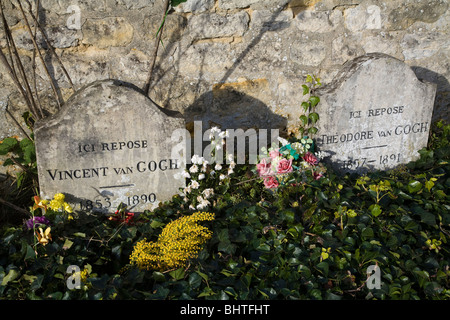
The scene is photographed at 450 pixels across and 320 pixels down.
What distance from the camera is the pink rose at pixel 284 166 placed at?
291cm

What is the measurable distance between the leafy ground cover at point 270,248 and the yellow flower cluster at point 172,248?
0.13ft

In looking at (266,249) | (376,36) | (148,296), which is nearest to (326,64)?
(376,36)

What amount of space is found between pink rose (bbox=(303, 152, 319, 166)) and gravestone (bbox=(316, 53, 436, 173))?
0.16 m

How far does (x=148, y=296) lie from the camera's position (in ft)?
6.13

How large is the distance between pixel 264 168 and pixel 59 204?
152 centimetres

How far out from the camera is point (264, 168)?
3008mm

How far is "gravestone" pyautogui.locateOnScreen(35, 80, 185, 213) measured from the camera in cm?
254

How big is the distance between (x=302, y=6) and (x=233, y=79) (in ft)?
2.81

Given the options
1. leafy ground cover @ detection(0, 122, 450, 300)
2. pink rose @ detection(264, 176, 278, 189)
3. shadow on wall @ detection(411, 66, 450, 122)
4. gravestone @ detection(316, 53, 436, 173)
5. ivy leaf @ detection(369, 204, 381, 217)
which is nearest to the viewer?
leafy ground cover @ detection(0, 122, 450, 300)

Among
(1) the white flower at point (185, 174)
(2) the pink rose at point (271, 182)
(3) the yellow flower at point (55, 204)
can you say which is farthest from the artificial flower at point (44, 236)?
(2) the pink rose at point (271, 182)

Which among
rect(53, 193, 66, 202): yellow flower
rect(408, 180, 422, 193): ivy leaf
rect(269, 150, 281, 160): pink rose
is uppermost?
rect(269, 150, 281, 160): pink rose

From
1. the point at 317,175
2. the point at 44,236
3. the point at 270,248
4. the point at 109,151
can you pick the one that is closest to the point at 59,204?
the point at 44,236

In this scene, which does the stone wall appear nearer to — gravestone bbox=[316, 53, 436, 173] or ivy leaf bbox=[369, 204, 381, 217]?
gravestone bbox=[316, 53, 436, 173]

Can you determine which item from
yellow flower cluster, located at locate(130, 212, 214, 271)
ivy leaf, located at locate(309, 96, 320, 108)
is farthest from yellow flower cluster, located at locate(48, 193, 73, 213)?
ivy leaf, located at locate(309, 96, 320, 108)
